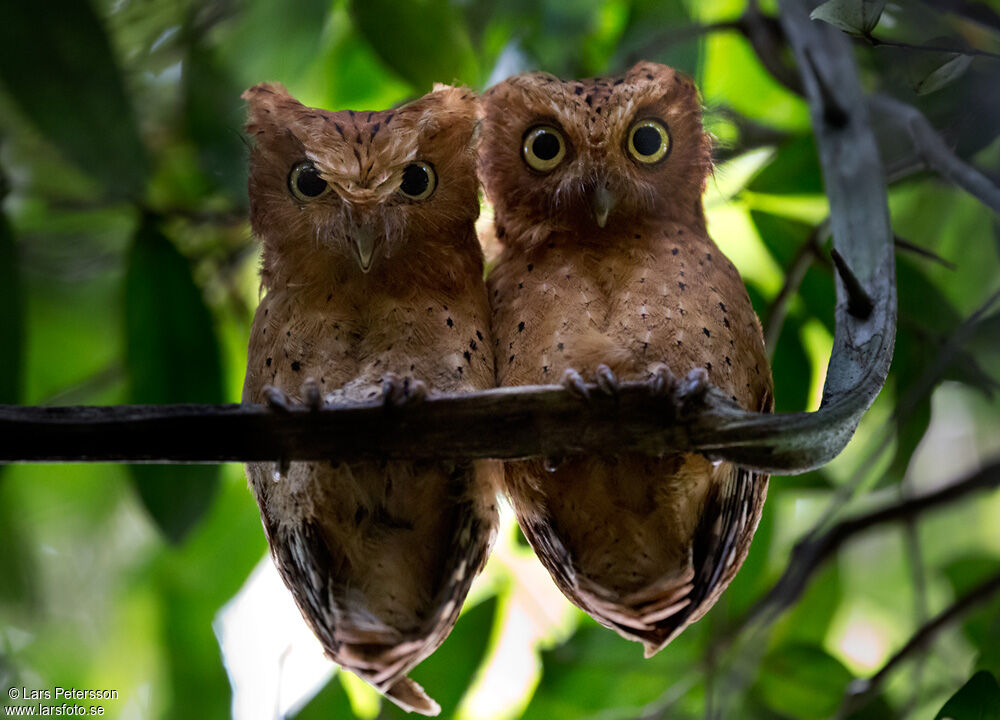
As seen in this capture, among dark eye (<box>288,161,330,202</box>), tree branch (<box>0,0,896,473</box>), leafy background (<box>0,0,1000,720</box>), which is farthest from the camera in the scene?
leafy background (<box>0,0,1000,720</box>)

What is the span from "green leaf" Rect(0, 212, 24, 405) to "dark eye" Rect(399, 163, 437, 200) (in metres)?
1.15

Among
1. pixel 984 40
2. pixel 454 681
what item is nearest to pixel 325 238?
pixel 454 681

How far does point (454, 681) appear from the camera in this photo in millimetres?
2346

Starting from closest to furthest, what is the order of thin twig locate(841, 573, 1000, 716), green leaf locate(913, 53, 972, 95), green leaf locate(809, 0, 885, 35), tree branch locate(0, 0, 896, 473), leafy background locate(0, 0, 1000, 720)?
1. tree branch locate(0, 0, 896, 473)
2. green leaf locate(809, 0, 885, 35)
3. green leaf locate(913, 53, 972, 95)
4. thin twig locate(841, 573, 1000, 716)
5. leafy background locate(0, 0, 1000, 720)

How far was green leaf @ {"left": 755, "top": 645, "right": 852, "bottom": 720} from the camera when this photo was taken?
8.05ft

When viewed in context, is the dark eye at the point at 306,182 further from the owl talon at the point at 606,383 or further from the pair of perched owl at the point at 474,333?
the owl talon at the point at 606,383

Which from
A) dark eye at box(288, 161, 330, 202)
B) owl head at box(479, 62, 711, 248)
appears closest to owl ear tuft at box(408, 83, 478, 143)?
owl head at box(479, 62, 711, 248)

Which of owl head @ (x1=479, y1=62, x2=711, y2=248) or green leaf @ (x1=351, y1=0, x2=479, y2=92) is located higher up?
green leaf @ (x1=351, y1=0, x2=479, y2=92)

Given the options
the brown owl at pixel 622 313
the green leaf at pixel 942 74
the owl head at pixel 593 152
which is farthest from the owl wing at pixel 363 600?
the green leaf at pixel 942 74

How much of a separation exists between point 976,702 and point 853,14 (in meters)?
1.29

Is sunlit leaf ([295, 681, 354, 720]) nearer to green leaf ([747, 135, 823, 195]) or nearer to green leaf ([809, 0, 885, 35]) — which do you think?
green leaf ([747, 135, 823, 195])

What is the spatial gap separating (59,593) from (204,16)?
6.61ft

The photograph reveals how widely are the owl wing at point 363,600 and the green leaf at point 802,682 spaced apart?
4.43ft

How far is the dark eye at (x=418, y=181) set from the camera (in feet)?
5.20
